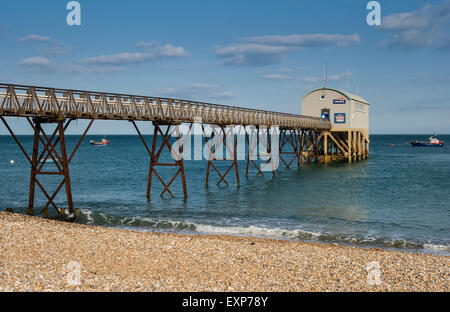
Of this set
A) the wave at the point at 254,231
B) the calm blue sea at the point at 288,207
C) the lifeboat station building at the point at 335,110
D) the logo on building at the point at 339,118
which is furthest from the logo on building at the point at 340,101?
the wave at the point at 254,231

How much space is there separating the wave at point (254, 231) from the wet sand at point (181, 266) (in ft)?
9.69

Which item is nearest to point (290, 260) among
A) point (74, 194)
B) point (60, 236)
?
point (60, 236)

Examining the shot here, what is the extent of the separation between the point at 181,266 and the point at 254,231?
281 inches

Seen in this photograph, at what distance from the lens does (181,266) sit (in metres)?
10.3

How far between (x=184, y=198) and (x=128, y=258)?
47.4 ft

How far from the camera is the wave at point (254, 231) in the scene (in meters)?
15.2

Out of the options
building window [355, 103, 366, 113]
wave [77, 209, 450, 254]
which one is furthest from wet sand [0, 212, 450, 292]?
building window [355, 103, 366, 113]

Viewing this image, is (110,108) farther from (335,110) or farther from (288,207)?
(335,110)

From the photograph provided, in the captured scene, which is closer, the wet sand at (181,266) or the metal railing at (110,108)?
the wet sand at (181,266)

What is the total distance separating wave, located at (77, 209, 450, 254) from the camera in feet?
49.7

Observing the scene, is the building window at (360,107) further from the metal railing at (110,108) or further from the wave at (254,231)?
the wave at (254,231)

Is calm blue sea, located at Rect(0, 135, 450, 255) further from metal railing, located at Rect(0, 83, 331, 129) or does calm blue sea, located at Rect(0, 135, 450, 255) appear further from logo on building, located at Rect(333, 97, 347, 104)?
logo on building, located at Rect(333, 97, 347, 104)
